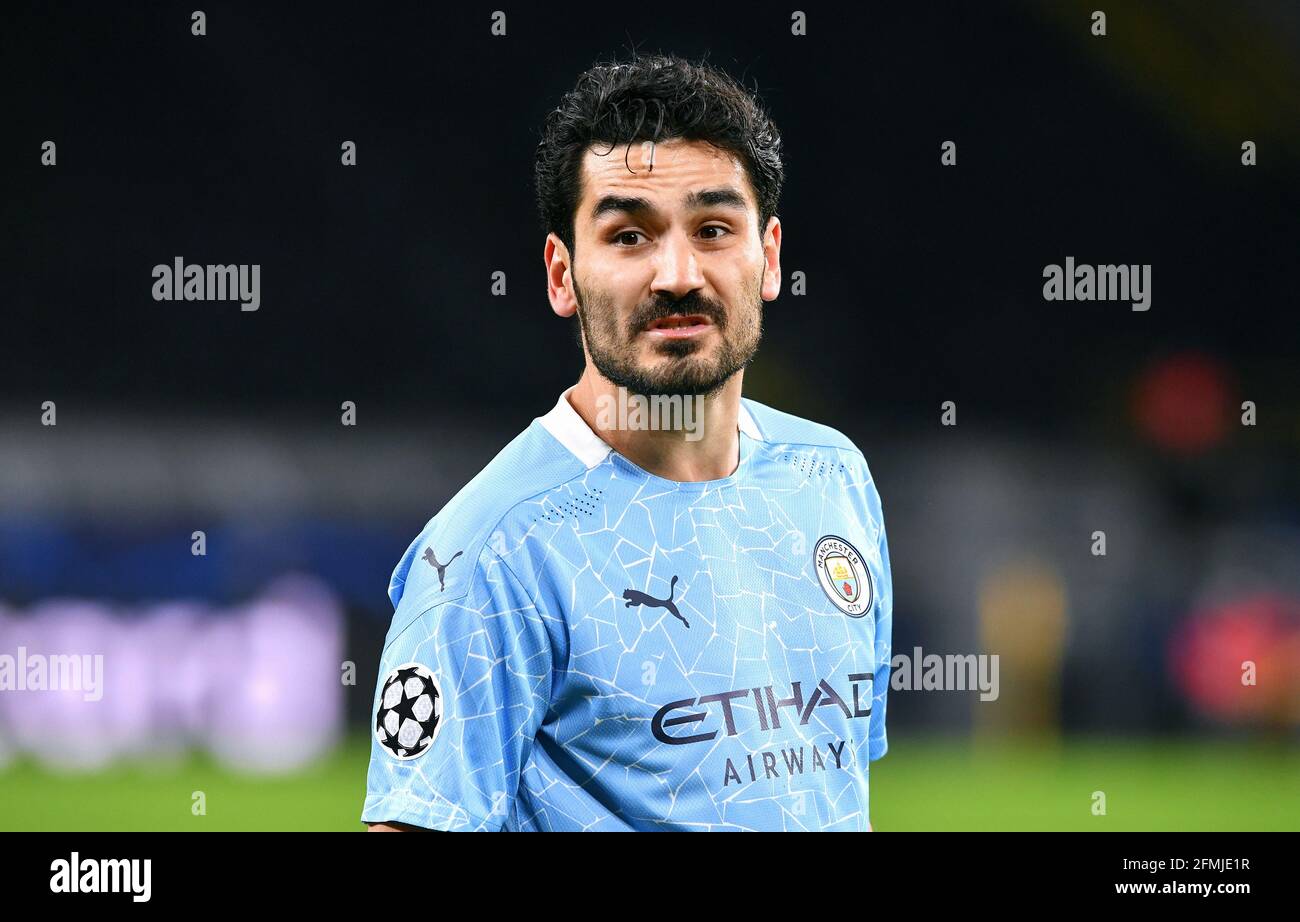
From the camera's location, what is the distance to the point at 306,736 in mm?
9430

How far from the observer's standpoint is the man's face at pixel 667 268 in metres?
2.96

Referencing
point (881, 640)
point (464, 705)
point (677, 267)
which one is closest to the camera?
point (464, 705)

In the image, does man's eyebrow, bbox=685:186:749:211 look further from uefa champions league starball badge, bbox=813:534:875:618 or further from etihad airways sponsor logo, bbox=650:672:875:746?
etihad airways sponsor logo, bbox=650:672:875:746

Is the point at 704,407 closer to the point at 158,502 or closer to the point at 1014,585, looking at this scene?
the point at 1014,585

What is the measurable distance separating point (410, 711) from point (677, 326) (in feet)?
3.36

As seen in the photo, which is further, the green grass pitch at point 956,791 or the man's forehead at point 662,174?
the green grass pitch at point 956,791

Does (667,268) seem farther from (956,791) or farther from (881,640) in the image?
(956,791)

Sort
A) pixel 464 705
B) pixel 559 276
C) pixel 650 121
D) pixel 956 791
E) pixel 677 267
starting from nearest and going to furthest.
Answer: pixel 464 705 < pixel 677 267 < pixel 650 121 < pixel 559 276 < pixel 956 791

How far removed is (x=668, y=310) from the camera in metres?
2.96

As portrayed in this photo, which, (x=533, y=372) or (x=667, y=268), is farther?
(x=533, y=372)

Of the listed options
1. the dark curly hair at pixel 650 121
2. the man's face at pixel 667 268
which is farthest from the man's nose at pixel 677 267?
the dark curly hair at pixel 650 121

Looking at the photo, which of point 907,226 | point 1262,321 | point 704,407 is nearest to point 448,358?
point 907,226

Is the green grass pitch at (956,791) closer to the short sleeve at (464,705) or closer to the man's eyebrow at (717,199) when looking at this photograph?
the short sleeve at (464,705)

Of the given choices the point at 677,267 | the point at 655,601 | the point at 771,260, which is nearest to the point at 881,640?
the point at 655,601
